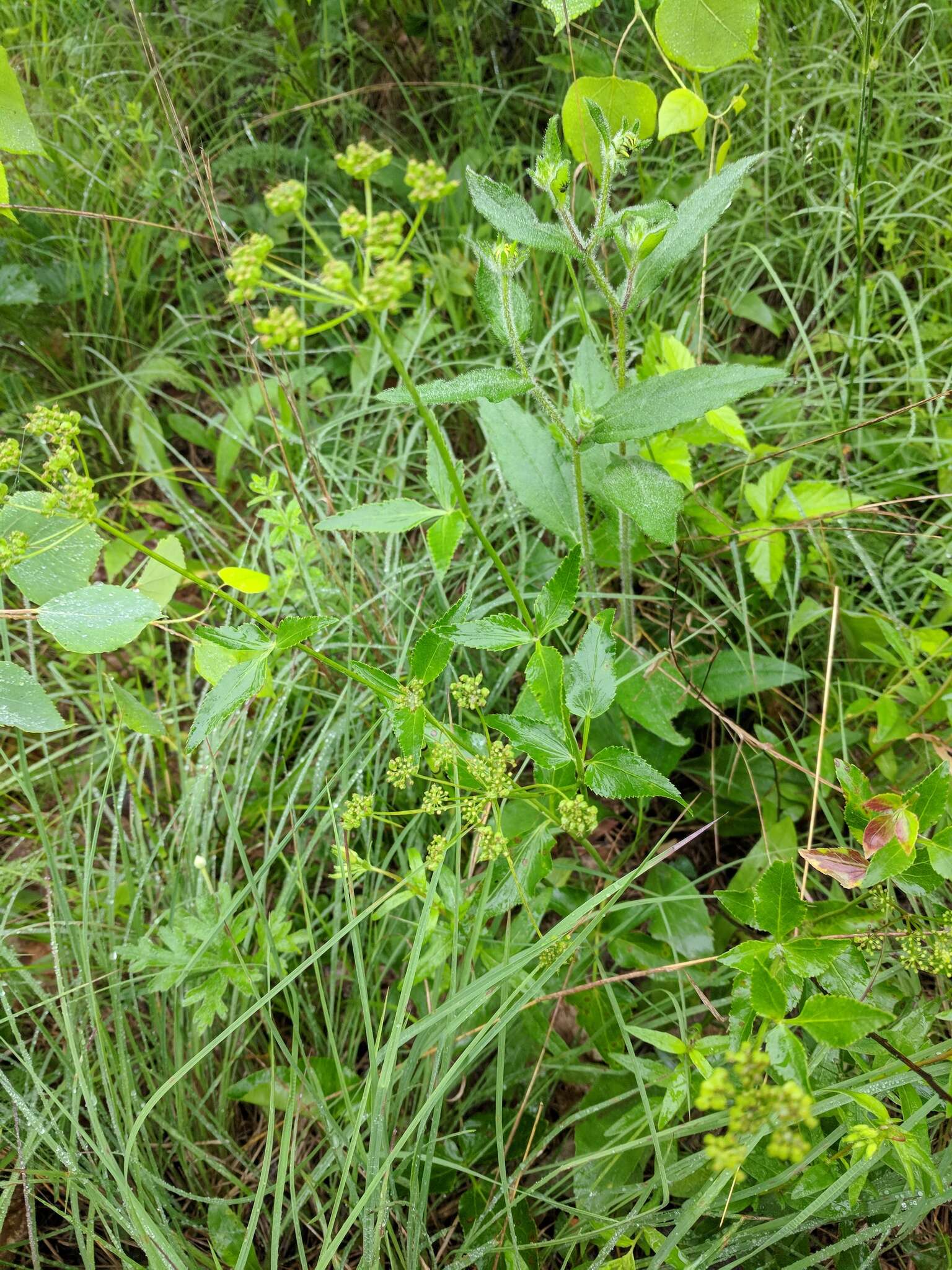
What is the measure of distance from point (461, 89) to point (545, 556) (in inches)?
67.5

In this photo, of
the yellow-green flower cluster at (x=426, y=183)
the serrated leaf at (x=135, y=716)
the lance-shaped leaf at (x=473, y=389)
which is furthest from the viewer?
the serrated leaf at (x=135, y=716)

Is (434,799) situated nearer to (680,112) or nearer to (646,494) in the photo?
(646,494)

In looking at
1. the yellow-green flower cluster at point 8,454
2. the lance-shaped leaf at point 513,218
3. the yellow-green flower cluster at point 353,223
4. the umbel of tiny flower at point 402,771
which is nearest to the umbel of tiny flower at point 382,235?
the yellow-green flower cluster at point 353,223

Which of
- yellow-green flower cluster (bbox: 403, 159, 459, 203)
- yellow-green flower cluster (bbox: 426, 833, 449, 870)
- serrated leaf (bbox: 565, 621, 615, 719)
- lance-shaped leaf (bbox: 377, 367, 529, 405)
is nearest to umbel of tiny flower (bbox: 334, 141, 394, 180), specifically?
yellow-green flower cluster (bbox: 403, 159, 459, 203)

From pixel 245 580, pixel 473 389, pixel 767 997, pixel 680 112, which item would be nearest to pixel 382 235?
pixel 473 389

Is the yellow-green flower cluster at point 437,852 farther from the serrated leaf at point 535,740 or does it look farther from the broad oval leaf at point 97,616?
the broad oval leaf at point 97,616

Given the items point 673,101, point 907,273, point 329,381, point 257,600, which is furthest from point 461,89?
point 257,600

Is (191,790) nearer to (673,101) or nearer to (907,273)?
(673,101)

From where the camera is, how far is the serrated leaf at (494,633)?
1032 millimetres

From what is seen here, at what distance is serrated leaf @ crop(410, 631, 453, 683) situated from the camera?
1015mm

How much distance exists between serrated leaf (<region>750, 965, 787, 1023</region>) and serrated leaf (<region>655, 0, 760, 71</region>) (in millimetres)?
1113

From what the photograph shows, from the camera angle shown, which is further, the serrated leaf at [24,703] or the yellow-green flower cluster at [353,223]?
the serrated leaf at [24,703]

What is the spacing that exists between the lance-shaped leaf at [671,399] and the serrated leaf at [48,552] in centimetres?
67

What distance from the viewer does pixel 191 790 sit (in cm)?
165
